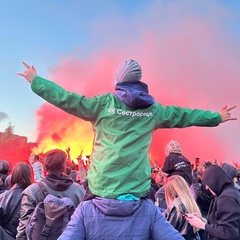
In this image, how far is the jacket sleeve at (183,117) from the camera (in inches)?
115

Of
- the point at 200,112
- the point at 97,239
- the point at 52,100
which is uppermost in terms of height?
the point at 200,112

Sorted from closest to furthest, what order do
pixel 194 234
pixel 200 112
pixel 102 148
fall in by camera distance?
pixel 102 148 < pixel 200 112 < pixel 194 234

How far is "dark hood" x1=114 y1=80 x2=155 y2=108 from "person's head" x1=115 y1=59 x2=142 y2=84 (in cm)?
4

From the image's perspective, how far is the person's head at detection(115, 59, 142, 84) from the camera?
9.51 ft

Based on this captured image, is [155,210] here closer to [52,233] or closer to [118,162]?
[118,162]

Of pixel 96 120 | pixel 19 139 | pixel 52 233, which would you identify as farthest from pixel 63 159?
pixel 19 139

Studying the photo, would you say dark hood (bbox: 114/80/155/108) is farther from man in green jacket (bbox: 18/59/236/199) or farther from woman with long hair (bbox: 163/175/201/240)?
woman with long hair (bbox: 163/175/201/240)

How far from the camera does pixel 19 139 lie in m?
34.4

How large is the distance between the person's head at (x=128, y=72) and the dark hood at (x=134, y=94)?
0.04m

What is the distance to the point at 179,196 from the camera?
4414 millimetres

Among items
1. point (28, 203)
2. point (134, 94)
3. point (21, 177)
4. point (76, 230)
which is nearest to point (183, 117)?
point (134, 94)

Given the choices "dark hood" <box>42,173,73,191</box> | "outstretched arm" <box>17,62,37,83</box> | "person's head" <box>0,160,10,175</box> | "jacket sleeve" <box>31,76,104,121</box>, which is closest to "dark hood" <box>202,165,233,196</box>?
"dark hood" <box>42,173,73,191</box>

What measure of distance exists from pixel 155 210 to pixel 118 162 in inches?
17.5

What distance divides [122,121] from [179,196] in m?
1.96
